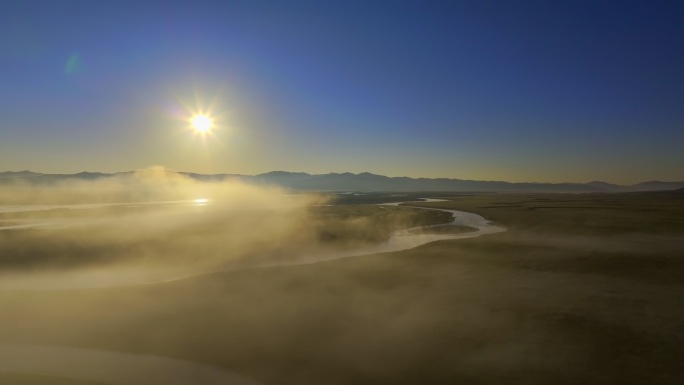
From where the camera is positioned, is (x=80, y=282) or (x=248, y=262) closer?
(x=80, y=282)

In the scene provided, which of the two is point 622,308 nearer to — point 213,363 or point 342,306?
point 342,306

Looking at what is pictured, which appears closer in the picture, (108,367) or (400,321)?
(108,367)

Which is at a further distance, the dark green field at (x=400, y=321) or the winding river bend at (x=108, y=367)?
the dark green field at (x=400, y=321)

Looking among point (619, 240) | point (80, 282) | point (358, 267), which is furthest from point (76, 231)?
point (619, 240)

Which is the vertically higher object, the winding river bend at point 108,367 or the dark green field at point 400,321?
the dark green field at point 400,321

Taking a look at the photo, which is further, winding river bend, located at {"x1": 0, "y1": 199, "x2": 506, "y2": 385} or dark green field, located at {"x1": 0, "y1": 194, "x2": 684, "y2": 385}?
dark green field, located at {"x1": 0, "y1": 194, "x2": 684, "y2": 385}

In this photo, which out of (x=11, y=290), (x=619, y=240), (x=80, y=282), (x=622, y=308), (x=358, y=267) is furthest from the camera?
(x=619, y=240)

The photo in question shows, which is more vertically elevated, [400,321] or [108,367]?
[400,321]

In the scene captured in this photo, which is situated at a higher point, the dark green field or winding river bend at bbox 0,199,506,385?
the dark green field
